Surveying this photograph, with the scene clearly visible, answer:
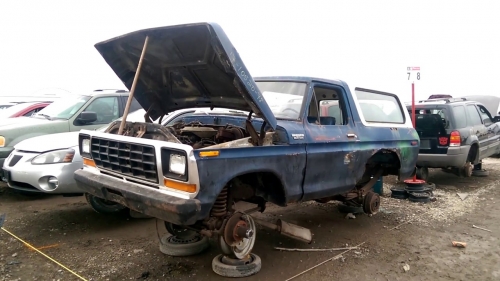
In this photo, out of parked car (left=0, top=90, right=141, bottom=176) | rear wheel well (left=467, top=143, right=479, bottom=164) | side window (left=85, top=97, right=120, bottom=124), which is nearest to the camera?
parked car (left=0, top=90, right=141, bottom=176)

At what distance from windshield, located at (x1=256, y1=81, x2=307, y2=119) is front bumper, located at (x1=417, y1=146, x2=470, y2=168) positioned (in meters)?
4.68

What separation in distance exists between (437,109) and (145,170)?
6.62 metres

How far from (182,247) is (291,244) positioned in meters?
Result: 1.32

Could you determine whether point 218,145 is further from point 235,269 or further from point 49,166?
point 49,166

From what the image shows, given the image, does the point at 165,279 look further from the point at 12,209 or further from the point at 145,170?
the point at 12,209

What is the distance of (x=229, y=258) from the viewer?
12.8ft

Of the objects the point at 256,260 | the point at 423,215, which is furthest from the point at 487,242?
the point at 256,260

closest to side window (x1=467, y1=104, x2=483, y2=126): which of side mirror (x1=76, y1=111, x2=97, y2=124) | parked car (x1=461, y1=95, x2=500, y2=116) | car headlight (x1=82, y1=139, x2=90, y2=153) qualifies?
side mirror (x1=76, y1=111, x2=97, y2=124)

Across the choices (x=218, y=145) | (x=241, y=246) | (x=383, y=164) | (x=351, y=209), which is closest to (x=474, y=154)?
(x=383, y=164)

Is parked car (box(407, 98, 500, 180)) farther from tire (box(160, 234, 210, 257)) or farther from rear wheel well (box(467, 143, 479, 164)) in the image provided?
tire (box(160, 234, 210, 257))

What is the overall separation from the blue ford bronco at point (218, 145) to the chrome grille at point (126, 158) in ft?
0.04

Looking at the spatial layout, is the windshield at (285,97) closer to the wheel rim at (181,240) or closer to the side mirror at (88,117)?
the wheel rim at (181,240)

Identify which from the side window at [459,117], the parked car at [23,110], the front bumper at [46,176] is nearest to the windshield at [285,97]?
the front bumper at [46,176]

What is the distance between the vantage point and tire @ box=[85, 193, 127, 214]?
16.4 feet
